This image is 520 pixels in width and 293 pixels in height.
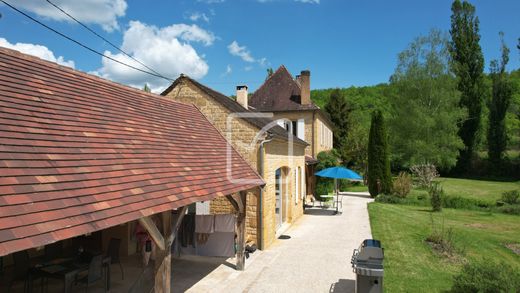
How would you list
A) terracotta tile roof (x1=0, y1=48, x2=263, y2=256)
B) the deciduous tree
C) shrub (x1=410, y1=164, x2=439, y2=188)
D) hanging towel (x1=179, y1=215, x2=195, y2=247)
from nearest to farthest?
terracotta tile roof (x1=0, y1=48, x2=263, y2=256), hanging towel (x1=179, y1=215, x2=195, y2=247), shrub (x1=410, y1=164, x2=439, y2=188), the deciduous tree

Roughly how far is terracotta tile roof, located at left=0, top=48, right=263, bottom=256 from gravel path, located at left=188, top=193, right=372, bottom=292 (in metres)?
2.60

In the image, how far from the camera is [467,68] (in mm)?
42688

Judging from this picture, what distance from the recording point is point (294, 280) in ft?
30.9

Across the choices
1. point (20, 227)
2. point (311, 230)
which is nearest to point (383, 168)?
point (311, 230)

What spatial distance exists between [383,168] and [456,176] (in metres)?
24.2

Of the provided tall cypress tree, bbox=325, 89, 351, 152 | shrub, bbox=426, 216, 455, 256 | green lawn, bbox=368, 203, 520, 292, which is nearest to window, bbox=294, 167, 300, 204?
green lawn, bbox=368, 203, 520, 292

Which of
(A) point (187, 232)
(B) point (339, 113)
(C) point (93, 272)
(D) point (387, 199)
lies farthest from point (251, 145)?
(B) point (339, 113)

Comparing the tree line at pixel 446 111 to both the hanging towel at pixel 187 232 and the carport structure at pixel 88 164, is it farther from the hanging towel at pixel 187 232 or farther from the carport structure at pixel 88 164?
the carport structure at pixel 88 164

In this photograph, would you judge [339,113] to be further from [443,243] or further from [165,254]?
[165,254]

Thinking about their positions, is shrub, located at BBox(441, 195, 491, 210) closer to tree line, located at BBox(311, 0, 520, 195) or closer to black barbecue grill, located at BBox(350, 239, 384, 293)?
tree line, located at BBox(311, 0, 520, 195)

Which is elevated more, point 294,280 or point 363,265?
point 363,265

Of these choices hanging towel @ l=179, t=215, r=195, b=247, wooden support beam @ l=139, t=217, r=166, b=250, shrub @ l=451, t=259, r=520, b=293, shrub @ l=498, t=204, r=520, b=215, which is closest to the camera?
wooden support beam @ l=139, t=217, r=166, b=250

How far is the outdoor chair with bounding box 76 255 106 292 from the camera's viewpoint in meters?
7.82

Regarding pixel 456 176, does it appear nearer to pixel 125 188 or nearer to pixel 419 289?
pixel 419 289
